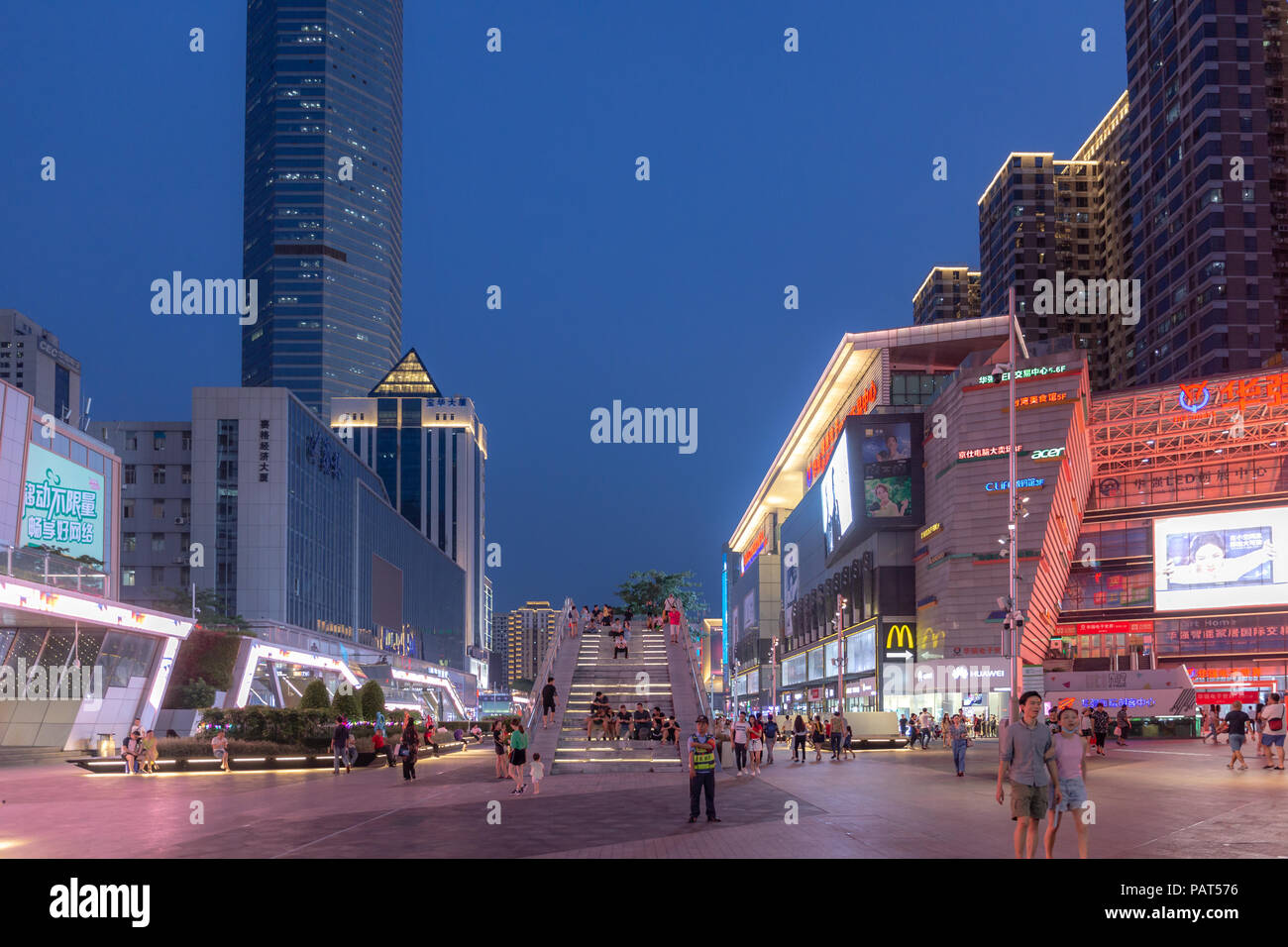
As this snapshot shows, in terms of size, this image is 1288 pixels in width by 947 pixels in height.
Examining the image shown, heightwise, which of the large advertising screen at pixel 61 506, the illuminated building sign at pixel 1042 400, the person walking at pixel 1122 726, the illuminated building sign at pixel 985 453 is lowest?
the person walking at pixel 1122 726

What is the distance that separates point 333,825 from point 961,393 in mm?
64160

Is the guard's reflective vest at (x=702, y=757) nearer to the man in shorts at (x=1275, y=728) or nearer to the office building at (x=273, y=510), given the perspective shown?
the man in shorts at (x=1275, y=728)

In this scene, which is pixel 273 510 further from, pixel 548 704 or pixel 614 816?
pixel 614 816

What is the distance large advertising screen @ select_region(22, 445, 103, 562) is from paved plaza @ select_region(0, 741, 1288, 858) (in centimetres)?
2648

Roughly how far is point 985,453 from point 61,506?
174 feet

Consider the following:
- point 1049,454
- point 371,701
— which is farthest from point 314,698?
point 1049,454

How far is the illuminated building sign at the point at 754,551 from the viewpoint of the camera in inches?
6375

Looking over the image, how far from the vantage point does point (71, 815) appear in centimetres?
2117

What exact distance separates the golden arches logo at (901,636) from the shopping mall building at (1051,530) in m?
0.12

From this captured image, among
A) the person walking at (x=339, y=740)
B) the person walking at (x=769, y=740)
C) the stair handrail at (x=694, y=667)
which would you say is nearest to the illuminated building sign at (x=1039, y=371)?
the stair handrail at (x=694, y=667)

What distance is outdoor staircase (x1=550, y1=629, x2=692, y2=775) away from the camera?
3434 cm

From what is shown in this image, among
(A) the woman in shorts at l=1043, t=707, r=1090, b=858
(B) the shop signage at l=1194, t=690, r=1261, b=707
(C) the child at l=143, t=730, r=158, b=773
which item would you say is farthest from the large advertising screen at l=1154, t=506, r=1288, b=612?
(A) the woman in shorts at l=1043, t=707, r=1090, b=858
